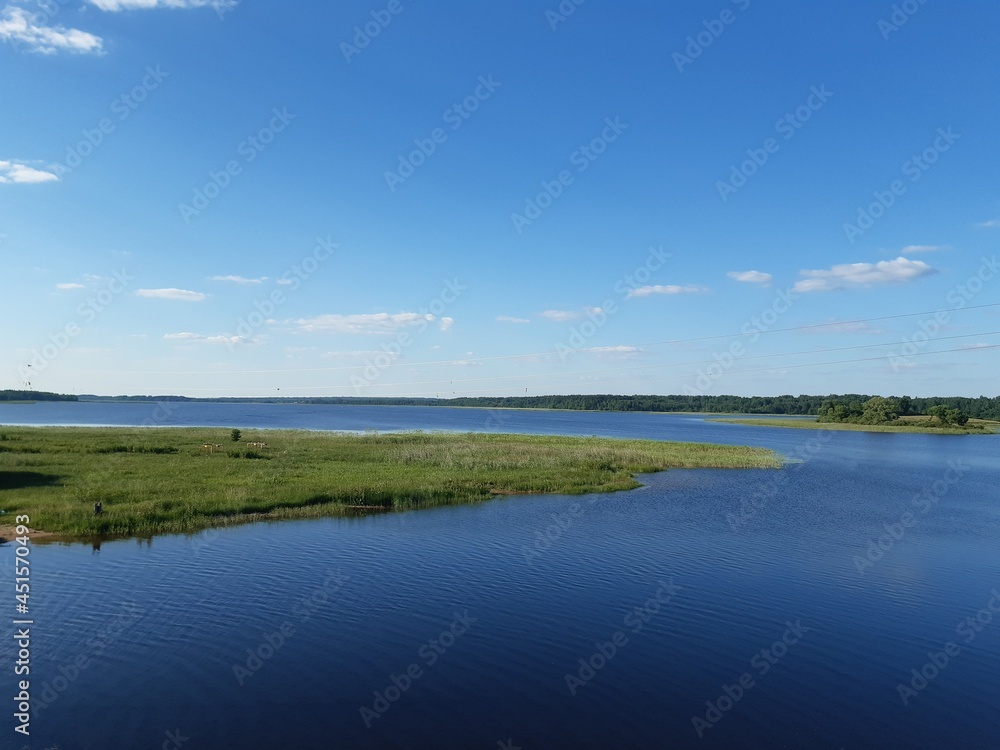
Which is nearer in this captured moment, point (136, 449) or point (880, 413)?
point (136, 449)

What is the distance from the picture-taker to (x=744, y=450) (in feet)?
261

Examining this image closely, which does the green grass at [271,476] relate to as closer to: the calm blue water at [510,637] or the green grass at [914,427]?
the calm blue water at [510,637]

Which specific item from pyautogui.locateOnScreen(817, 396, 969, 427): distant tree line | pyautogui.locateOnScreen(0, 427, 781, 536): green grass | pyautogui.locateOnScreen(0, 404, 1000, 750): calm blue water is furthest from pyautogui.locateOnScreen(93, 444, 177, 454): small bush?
pyautogui.locateOnScreen(817, 396, 969, 427): distant tree line

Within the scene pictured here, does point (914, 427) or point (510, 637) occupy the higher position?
point (914, 427)

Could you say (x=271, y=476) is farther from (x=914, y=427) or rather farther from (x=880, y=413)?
(x=880, y=413)

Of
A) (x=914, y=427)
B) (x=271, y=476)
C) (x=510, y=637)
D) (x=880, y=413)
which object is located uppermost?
(x=880, y=413)

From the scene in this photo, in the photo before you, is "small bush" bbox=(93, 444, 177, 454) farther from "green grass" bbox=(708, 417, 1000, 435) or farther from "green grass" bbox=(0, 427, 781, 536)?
"green grass" bbox=(708, 417, 1000, 435)

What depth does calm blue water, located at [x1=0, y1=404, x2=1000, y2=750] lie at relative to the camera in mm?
14125

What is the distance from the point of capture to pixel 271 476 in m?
45.4

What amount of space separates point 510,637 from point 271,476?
31.0 metres

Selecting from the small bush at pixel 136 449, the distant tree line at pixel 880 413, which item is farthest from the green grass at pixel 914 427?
the small bush at pixel 136 449

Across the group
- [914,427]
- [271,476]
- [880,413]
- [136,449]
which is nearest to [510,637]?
[271,476]

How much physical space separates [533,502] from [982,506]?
33.6 m

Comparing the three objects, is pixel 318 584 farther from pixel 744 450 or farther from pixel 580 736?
pixel 744 450
